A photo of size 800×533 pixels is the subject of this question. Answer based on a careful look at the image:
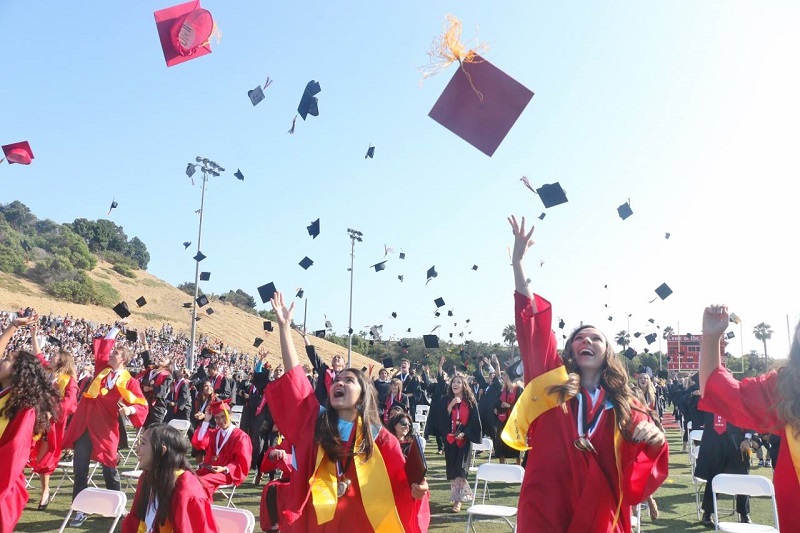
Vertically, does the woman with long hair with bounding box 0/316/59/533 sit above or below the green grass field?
above

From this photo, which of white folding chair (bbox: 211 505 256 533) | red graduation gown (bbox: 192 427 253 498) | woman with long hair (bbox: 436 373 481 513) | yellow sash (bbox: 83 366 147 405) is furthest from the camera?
woman with long hair (bbox: 436 373 481 513)

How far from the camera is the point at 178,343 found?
44000 mm

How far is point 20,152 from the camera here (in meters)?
10.6

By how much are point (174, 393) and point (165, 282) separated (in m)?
69.8

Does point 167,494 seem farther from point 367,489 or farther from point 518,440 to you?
point 518,440

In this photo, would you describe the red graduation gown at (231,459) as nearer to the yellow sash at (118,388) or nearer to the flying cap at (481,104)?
the yellow sash at (118,388)

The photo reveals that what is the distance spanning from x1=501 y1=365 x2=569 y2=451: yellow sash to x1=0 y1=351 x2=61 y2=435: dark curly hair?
332cm

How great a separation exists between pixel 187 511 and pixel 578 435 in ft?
7.70

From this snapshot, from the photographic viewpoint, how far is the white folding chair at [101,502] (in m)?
5.17

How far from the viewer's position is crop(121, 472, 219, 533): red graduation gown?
405cm

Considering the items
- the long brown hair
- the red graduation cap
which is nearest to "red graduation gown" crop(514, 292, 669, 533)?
the long brown hair

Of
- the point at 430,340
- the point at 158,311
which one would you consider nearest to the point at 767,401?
the point at 430,340

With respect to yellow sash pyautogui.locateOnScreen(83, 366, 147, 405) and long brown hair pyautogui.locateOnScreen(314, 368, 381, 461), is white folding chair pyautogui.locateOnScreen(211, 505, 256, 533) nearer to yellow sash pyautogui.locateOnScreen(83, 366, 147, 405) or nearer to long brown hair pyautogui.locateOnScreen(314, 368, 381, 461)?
long brown hair pyautogui.locateOnScreen(314, 368, 381, 461)

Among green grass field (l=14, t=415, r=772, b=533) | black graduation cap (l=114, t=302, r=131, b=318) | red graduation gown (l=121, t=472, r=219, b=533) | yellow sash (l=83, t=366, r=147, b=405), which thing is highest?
black graduation cap (l=114, t=302, r=131, b=318)
